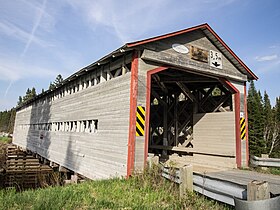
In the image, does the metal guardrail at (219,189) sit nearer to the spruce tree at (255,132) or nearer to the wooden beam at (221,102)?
the wooden beam at (221,102)

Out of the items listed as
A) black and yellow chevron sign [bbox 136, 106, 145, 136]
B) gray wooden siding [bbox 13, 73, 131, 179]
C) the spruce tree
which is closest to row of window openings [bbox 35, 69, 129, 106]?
gray wooden siding [bbox 13, 73, 131, 179]

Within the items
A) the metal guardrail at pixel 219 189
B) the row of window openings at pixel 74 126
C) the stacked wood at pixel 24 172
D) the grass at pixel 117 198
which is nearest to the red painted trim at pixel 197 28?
the grass at pixel 117 198

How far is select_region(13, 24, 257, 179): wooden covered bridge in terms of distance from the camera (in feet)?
24.9

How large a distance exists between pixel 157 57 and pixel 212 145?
539cm

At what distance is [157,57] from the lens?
7.95 meters

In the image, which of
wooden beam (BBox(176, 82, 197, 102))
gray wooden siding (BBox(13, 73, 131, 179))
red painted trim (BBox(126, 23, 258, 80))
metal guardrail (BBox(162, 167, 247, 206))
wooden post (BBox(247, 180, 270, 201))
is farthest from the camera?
wooden beam (BBox(176, 82, 197, 102))

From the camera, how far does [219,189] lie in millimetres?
4312

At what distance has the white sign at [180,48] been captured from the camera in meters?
8.52

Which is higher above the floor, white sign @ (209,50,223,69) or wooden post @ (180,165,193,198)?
white sign @ (209,50,223,69)

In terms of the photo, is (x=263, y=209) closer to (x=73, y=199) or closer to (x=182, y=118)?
(x=73, y=199)

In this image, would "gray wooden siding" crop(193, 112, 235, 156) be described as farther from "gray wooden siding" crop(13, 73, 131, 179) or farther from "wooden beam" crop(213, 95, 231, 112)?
"gray wooden siding" crop(13, 73, 131, 179)

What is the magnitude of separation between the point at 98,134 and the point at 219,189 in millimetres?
6022

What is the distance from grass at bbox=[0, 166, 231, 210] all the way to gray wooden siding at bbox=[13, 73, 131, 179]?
1.55 metres

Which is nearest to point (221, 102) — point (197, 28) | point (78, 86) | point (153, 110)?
point (197, 28)
